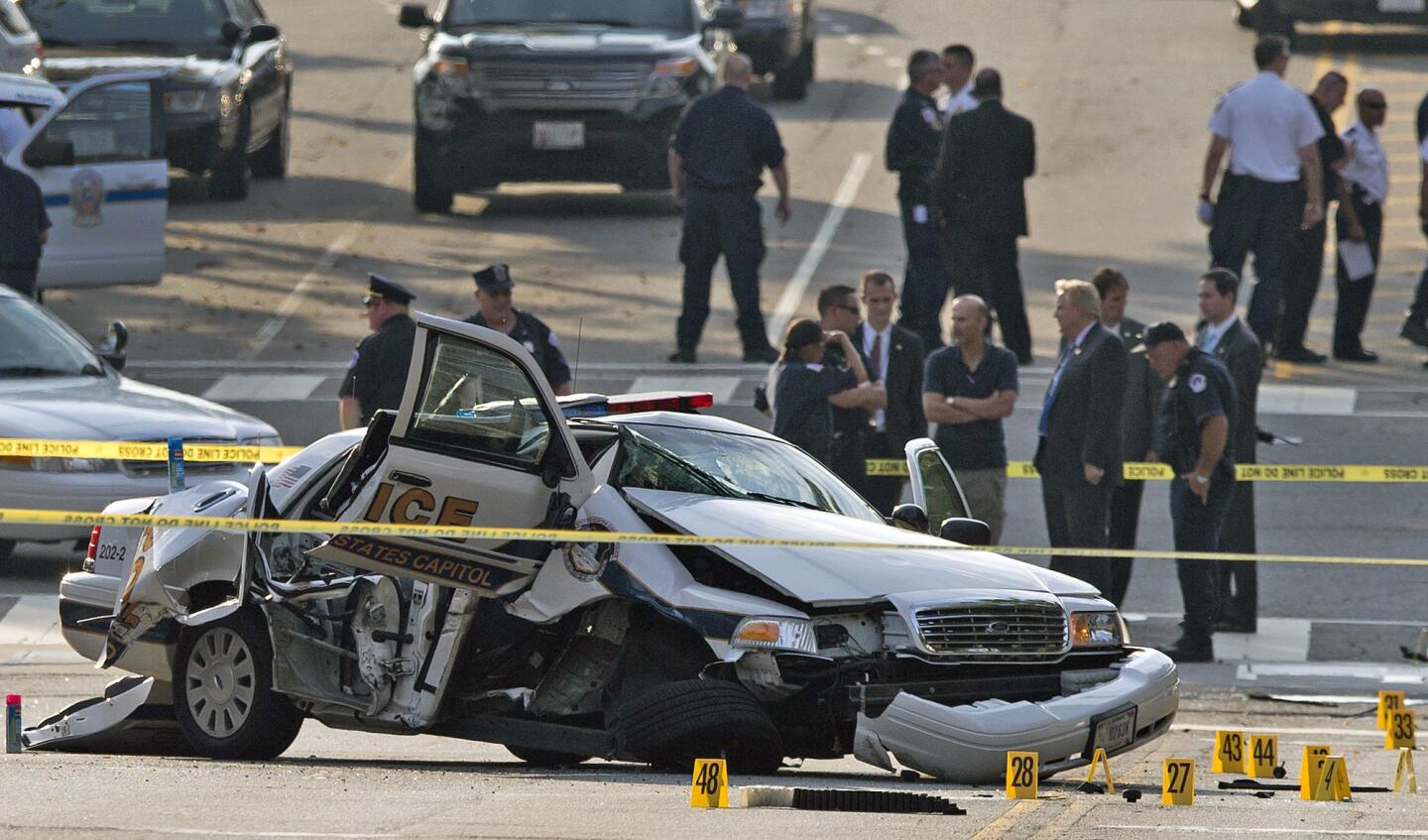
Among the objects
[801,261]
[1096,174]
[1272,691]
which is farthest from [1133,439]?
[1096,174]

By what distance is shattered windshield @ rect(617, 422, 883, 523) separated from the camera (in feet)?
29.6

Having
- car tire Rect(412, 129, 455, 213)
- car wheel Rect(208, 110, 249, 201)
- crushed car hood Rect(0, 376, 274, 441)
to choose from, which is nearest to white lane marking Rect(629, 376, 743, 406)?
crushed car hood Rect(0, 376, 274, 441)

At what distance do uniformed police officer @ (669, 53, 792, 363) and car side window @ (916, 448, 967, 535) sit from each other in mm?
6881

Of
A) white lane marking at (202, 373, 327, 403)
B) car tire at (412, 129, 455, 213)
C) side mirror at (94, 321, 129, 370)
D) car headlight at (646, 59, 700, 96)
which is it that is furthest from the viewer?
car tire at (412, 129, 455, 213)

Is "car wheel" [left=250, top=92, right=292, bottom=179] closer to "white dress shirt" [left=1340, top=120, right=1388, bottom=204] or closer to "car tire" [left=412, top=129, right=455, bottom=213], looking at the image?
"car tire" [left=412, top=129, right=455, bottom=213]

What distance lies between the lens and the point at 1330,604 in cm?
1345

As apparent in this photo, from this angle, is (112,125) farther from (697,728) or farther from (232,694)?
(697,728)

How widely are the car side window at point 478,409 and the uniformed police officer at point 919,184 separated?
8549 mm

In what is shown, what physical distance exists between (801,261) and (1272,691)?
9.09 metres

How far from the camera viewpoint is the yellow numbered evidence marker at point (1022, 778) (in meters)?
7.73

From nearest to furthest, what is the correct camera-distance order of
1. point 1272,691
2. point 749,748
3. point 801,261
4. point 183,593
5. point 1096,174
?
1. point 749,748
2. point 183,593
3. point 1272,691
4. point 801,261
5. point 1096,174

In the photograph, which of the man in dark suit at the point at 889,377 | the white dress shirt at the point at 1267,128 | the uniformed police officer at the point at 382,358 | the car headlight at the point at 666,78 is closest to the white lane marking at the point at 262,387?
the car headlight at the point at 666,78

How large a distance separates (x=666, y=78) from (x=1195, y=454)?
325 inches

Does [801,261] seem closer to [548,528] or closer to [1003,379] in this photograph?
[1003,379]
